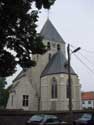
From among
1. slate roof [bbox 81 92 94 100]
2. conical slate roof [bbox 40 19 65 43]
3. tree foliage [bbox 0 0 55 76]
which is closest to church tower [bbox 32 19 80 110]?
conical slate roof [bbox 40 19 65 43]

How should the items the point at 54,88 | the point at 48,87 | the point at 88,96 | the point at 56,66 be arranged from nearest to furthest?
the point at 54,88
the point at 48,87
the point at 56,66
the point at 88,96

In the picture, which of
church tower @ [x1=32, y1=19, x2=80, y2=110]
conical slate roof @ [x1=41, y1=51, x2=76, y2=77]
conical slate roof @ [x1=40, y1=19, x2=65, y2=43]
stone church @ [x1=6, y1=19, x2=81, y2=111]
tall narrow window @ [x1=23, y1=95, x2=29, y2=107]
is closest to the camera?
church tower @ [x1=32, y1=19, x2=80, y2=110]

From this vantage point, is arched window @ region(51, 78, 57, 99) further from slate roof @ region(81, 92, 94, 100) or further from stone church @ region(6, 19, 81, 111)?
slate roof @ region(81, 92, 94, 100)

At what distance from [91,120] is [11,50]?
11.4 metres

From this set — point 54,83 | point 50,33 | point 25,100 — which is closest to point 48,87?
point 54,83

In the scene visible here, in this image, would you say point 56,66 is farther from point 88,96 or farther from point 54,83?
point 88,96

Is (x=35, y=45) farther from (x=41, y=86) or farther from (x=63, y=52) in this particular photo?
(x=63, y=52)

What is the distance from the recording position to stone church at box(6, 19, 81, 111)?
193ft

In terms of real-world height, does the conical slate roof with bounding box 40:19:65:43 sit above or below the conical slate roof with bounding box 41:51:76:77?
above

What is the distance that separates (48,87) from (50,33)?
54.1 ft

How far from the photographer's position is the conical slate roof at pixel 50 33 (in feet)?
229

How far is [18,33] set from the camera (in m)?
14.0

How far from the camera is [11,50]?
1422cm

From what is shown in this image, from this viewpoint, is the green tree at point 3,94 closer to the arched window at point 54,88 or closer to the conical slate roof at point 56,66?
the conical slate roof at point 56,66
